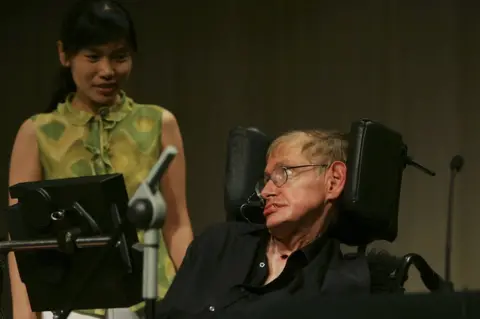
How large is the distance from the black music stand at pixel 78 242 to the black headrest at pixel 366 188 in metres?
0.60

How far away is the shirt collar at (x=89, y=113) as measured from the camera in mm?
2168

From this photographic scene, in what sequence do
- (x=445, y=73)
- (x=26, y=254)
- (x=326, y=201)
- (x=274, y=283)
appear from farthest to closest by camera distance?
(x=445, y=73), (x=326, y=201), (x=274, y=283), (x=26, y=254)

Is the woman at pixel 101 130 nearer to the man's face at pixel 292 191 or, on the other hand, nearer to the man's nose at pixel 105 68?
the man's nose at pixel 105 68

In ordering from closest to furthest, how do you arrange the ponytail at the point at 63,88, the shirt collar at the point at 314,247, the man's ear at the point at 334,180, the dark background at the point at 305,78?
the shirt collar at the point at 314,247, the man's ear at the point at 334,180, the ponytail at the point at 63,88, the dark background at the point at 305,78

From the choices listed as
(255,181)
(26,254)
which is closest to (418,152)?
(255,181)

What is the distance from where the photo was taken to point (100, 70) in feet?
7.06

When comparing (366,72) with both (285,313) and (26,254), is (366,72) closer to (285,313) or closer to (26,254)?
(26,254)

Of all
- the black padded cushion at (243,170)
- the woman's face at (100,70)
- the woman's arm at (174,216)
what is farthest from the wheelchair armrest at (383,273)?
the woman's face at (100,70)

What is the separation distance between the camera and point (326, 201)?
208 centimetres

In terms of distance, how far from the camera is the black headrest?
2.04 metres

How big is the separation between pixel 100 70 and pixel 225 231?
0.51 m

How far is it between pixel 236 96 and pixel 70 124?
1858 mm

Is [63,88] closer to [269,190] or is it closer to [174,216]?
[174,216]

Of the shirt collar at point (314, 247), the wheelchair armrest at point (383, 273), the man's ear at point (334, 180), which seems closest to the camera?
the wheelchair armrest at point (383, 273)
